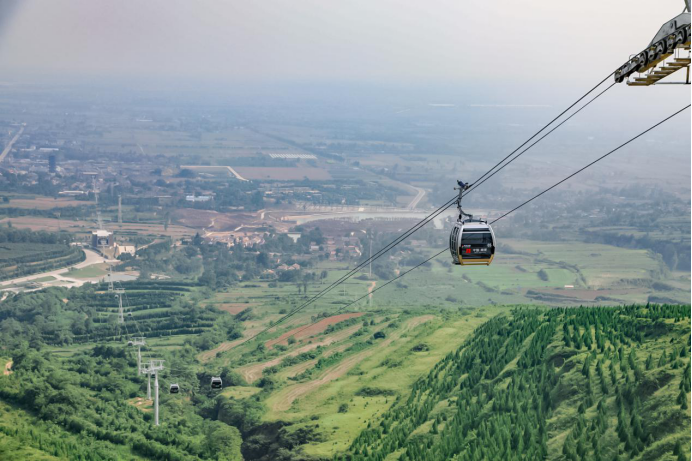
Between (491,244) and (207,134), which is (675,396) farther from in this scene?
(207,134)

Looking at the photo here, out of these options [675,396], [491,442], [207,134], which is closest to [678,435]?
[675,396]

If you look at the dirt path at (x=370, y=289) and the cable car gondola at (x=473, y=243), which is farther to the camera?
the dirt path at (x=370, y=289)

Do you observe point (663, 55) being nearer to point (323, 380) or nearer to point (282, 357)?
point (323, 380)

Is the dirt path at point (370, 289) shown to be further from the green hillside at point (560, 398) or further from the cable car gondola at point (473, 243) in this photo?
the cable car gondola at point (473, 243)

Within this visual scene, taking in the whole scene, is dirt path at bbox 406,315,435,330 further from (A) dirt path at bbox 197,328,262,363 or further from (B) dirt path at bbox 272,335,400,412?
(A) dirt path at bbox 197,328,262,363

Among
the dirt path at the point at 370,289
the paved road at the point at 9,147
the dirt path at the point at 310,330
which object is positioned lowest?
the dirt path at the point at 370,289

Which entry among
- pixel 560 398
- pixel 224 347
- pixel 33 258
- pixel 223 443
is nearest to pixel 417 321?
pixel 224 347

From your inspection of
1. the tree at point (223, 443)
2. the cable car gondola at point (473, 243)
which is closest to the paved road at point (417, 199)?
the tree at point (223, 443)
